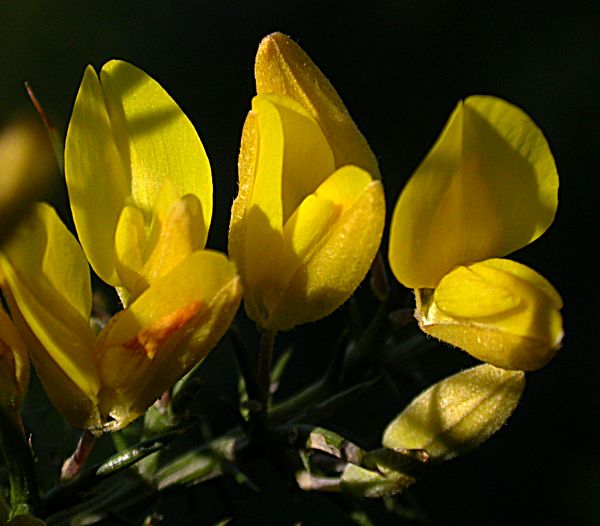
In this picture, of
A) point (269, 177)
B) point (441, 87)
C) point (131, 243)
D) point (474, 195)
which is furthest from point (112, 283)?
point (441, 87)

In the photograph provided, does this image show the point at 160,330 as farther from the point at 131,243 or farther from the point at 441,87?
the point at 441,87

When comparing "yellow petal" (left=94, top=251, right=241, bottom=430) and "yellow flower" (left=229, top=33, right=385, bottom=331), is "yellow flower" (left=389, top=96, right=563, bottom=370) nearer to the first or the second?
"yellow flower" (left=229, top=33, right=385, bottom=331)

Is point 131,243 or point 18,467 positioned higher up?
point 131,243

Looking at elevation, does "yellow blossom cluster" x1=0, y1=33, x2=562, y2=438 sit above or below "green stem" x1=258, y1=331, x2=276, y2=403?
above

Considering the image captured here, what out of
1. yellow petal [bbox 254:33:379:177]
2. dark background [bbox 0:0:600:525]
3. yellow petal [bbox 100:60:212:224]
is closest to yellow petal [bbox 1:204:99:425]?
yellow petal [bbox 100:60:212:224]

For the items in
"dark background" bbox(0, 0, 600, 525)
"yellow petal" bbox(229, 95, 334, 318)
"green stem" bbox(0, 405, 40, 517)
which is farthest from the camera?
"dark background" bbox(0, 0, 600, 525)

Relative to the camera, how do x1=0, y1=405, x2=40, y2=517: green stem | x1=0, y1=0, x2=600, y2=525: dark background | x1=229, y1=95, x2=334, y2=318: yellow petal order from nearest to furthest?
1. x1=0, y1=405, x2=40, y2=517: green stem
2. x1=229, y1=95, x2=334, y2=318: yellow petal
3. x1=0, y1=0, x2=600, y2=525: dark background

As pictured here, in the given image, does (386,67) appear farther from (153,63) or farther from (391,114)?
(153,63)
